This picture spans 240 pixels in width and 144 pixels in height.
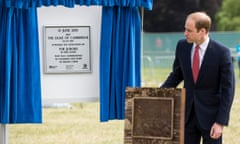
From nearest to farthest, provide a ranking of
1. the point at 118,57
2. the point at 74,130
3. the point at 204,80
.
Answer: the point at 204,80, the point at 118,57, the point at 74,130

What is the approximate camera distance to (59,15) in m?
7.07

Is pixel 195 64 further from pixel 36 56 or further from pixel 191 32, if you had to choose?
pixel 36 56

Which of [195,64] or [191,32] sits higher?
[191,32]

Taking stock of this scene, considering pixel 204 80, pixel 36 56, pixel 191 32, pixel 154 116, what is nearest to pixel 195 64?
pixel 204 80

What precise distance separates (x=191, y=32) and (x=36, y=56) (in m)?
2.13

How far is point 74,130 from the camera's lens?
36.7ft

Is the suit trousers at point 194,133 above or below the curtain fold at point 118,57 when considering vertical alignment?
below

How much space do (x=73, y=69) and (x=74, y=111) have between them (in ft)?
22.0

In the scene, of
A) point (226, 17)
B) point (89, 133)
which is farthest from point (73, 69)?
point (226, 17)

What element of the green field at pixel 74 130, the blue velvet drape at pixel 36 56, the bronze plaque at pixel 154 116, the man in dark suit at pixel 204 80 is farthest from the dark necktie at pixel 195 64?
the green field at pixel 74 130

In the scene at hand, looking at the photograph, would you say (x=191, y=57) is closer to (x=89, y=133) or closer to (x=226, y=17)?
(x=89, y=133)

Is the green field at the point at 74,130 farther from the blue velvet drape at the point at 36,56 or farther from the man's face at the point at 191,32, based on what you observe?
the man's face at the point at 191,32

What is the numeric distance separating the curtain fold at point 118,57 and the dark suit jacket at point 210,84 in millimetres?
1439

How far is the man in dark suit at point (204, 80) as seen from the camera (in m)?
5.33
